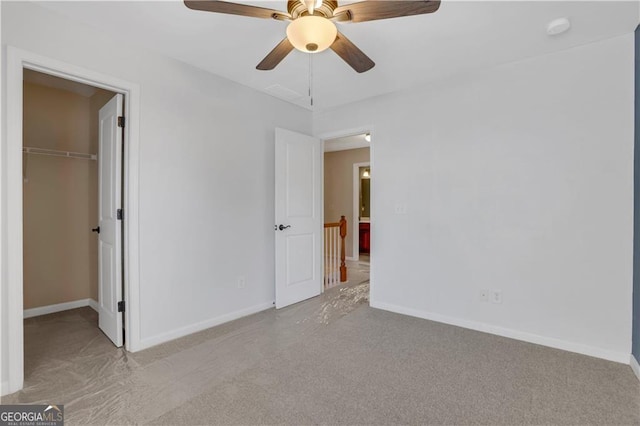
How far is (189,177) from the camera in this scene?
287 centimetres

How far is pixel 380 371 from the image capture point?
7.20 ft

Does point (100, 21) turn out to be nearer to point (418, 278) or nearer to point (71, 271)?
point (71, 271)

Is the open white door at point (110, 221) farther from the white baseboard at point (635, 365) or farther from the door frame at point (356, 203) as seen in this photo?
the door frame at point (356, 203)

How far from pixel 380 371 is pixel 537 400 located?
95cm

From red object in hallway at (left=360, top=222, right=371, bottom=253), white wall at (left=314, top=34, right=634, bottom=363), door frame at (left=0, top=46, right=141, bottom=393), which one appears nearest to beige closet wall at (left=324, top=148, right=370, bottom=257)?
red object in hallway at (left=360, top=222, right=371, bottom=253)

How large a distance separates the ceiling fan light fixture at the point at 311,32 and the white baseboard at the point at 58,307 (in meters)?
3.71

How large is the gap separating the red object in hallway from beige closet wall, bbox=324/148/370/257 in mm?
446

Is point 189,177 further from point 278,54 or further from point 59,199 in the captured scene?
point 59,199

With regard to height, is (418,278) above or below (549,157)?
below

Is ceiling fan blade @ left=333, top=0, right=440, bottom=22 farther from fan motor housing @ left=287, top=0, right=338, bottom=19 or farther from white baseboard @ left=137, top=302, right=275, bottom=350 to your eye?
white baseboard @ left=137, top=302, right=275, bottom=350

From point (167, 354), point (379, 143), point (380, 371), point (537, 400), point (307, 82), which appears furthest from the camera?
point (379, 143)

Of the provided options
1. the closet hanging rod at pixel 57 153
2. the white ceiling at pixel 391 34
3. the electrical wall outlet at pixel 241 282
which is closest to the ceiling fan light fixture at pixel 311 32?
the white ceiling at pixel 391 34

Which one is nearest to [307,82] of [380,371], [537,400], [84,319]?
[380,371]

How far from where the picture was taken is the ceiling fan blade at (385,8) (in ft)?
4.89
